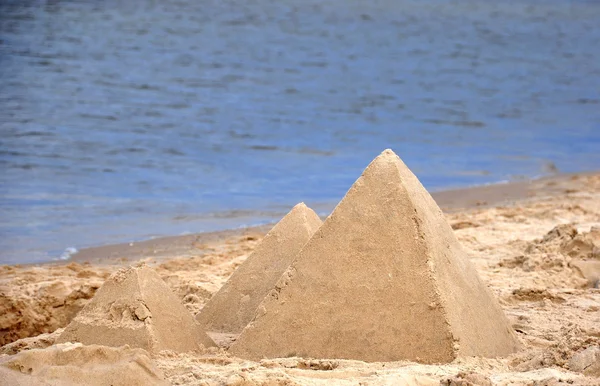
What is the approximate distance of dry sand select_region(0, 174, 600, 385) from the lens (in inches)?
140

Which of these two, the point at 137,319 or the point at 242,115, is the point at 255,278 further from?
the point at 242,115

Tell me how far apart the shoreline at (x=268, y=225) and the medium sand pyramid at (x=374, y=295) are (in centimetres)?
369

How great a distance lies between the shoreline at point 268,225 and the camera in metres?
7.65

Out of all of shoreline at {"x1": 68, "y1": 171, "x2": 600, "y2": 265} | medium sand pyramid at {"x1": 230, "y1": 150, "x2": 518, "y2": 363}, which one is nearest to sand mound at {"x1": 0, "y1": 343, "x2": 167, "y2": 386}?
medium sand pyramid at {"x1": 230, "y1": 150, "x2": 518, "y2": 363}

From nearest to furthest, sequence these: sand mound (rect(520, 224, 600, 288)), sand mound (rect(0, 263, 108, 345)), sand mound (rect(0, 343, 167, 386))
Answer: sand mound (rect(0, 343, 167, 386)) → sand mound (rect(0, 263, 108, 345)) → sand mound (rect(520, 224, 600, 288))

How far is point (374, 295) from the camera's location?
391cm

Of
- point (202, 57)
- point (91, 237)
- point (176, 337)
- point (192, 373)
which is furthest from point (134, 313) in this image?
point (202, 57)

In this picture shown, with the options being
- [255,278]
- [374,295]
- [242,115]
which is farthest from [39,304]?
[242,115]

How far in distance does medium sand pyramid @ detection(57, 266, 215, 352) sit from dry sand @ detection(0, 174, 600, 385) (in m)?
0.11

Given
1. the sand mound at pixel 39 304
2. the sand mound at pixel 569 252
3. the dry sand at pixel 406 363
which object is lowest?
the sand mound at pixel 39 304

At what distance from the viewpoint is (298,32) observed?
32156 millimetres

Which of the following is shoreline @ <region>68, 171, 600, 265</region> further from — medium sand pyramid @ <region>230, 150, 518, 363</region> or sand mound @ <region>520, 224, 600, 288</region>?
medium sand pyramid @ <region>230, 150, 518, 363</region>

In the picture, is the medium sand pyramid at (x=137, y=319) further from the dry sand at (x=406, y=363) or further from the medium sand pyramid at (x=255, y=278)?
the medium sand pyramid at (x=255, y=278)

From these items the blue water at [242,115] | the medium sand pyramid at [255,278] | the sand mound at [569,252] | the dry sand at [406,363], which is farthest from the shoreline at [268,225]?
the medium sand pyramid at [255,278]
